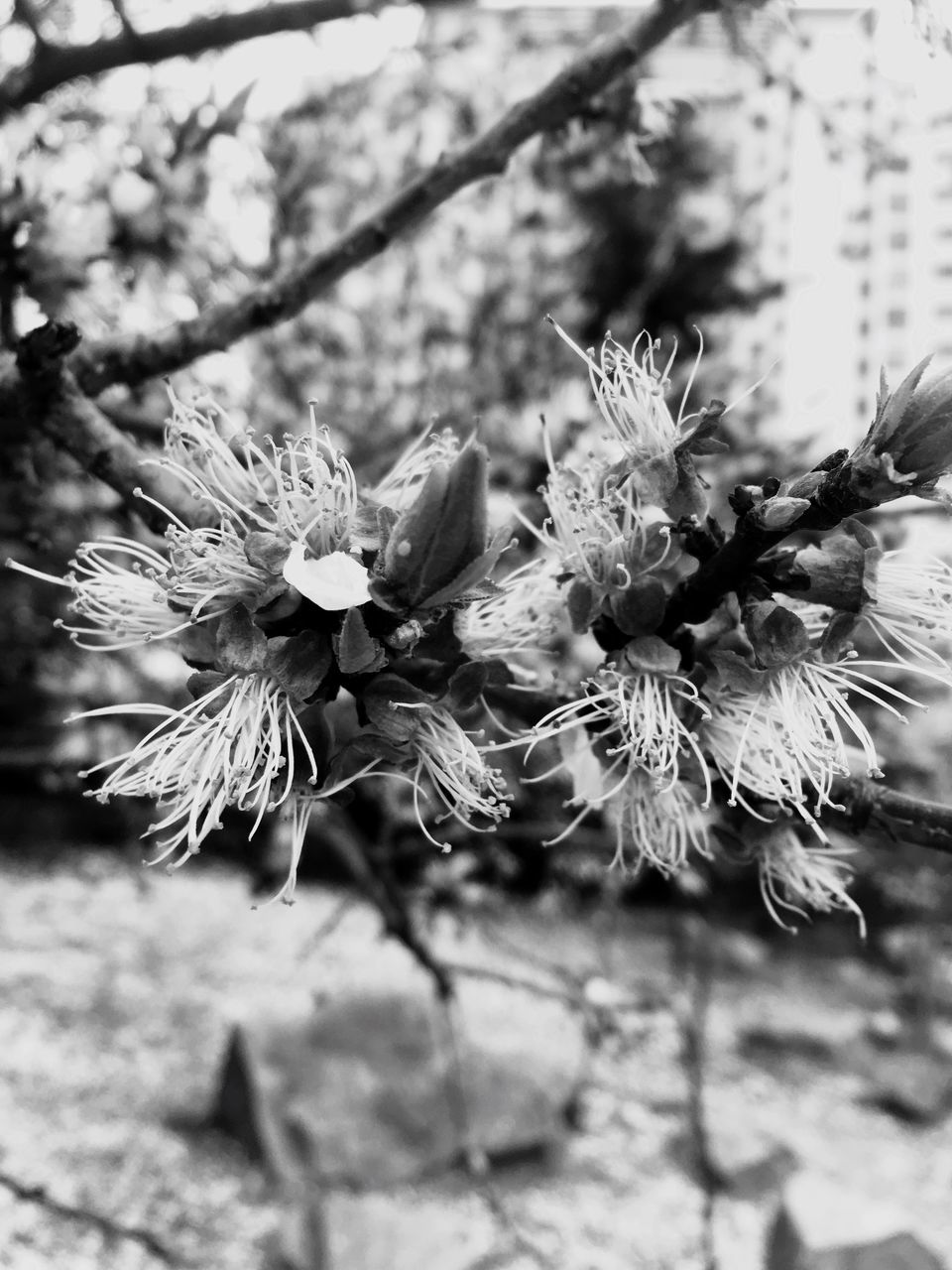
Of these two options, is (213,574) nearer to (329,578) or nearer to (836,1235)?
(329,578)

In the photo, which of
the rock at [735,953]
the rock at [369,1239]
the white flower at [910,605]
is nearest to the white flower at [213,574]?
the white flower at [910,605]

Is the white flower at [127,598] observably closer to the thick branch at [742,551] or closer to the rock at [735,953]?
the thick branch at [742,551]

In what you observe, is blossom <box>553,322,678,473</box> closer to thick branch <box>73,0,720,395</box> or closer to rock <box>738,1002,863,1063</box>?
thick branch <box>73,0,720,395</box>

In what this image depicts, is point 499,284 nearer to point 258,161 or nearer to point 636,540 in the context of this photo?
point 258,161

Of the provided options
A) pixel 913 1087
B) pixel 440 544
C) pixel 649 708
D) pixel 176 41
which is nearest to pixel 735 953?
pixel 913 1087

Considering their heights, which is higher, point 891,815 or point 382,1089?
point 891,815

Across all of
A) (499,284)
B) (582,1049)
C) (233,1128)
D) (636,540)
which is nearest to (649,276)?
(499,284)
